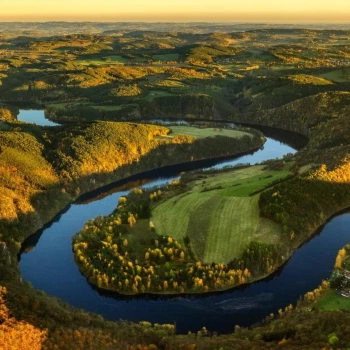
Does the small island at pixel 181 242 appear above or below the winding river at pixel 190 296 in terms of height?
above

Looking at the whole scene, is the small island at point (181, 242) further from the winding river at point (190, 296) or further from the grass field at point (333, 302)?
the grass field at point (333, 302)

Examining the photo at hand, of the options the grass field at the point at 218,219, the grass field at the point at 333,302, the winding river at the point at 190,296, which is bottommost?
the winding river at the point at 190,296

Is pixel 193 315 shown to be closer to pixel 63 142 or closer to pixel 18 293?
pixel 18 293

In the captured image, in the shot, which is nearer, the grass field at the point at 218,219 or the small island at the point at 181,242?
the small island at the point at 181,242

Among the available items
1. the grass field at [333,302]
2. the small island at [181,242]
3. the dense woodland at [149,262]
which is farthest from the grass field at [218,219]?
the grass field at [333,302]

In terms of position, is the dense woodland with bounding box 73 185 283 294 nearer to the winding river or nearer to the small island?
the small island

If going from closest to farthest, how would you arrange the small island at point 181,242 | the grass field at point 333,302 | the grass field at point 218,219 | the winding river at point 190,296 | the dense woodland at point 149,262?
the grass field at point 333,302, the winding river at point 190,296, the dense woodland at point 149,262, the small island at point 181,242, the grass field at point 218,219
